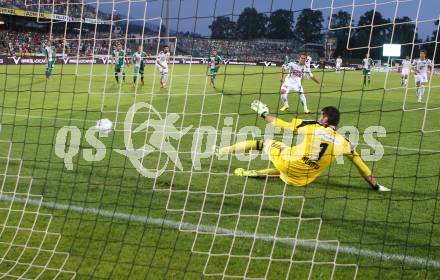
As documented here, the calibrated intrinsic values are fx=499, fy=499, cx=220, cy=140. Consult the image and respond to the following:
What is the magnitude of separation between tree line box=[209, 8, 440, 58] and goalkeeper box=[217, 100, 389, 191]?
107 centimetres

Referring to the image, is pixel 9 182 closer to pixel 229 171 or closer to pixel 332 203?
pixel 229 171

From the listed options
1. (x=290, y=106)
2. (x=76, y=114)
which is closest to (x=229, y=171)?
(x=76, y=114)

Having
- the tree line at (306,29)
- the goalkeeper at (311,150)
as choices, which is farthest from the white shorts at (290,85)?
the tree line at (306,29)

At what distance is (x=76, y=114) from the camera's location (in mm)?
→ 13414

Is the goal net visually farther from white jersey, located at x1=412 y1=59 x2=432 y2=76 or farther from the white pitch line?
white jersey, located at x1=412 y1=59 x2=432 y2=76

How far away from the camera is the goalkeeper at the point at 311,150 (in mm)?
6410

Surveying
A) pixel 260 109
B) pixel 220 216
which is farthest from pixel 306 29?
pixel 220 216

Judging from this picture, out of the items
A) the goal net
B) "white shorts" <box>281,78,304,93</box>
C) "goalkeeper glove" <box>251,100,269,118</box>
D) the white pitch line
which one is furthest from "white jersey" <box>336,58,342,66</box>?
"white shorts" <box>281,78,304,93</box>

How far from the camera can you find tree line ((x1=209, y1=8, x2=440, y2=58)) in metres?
5.32

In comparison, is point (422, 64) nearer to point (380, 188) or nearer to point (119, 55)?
point (380, 188)

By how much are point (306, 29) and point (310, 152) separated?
1.70m

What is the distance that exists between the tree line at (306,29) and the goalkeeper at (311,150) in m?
1.07

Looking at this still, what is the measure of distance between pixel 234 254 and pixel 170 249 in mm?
605

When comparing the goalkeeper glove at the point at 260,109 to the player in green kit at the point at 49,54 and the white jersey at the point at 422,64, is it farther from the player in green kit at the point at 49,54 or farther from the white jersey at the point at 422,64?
the player in green kit at the point at 49,54
